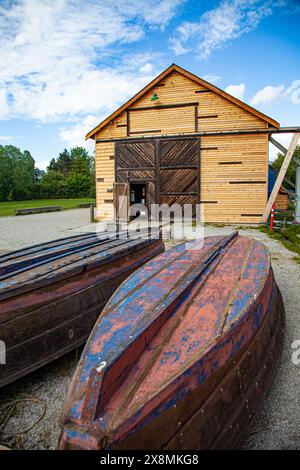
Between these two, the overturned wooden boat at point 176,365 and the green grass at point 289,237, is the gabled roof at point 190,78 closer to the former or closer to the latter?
the green grass at point 289,237

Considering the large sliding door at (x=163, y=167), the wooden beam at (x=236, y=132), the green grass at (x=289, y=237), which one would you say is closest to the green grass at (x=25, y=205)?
the large sliding door at (x=163, y=167)

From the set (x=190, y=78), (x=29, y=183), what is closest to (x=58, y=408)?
(x=190, y=78)

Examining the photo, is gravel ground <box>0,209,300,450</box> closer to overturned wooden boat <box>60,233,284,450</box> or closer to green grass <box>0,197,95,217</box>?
overturned wooden boat <box>60,233,284,450</box>

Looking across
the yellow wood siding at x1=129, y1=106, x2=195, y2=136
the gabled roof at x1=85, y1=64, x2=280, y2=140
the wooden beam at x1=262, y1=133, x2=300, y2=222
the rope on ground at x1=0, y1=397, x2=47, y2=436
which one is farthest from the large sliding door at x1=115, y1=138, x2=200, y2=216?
the rope on ground at x1=0, y1=397, x2=47, y2=436

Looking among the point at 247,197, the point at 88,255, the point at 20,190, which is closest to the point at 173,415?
the point at 88,255

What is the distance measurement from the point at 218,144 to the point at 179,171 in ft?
7.11

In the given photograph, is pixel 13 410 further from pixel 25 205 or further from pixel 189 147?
pixel 25 205

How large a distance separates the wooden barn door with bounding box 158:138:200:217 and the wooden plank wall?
351mm

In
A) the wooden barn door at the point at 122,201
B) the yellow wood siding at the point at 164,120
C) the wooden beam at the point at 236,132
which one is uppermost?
the yellow wood siding at the point at 164,120

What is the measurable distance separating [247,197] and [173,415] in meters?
13.8

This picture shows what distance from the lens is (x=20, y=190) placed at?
4562 centimetres

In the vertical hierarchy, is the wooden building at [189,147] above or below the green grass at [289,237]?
above

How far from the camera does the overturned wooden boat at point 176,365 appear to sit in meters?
1.52
